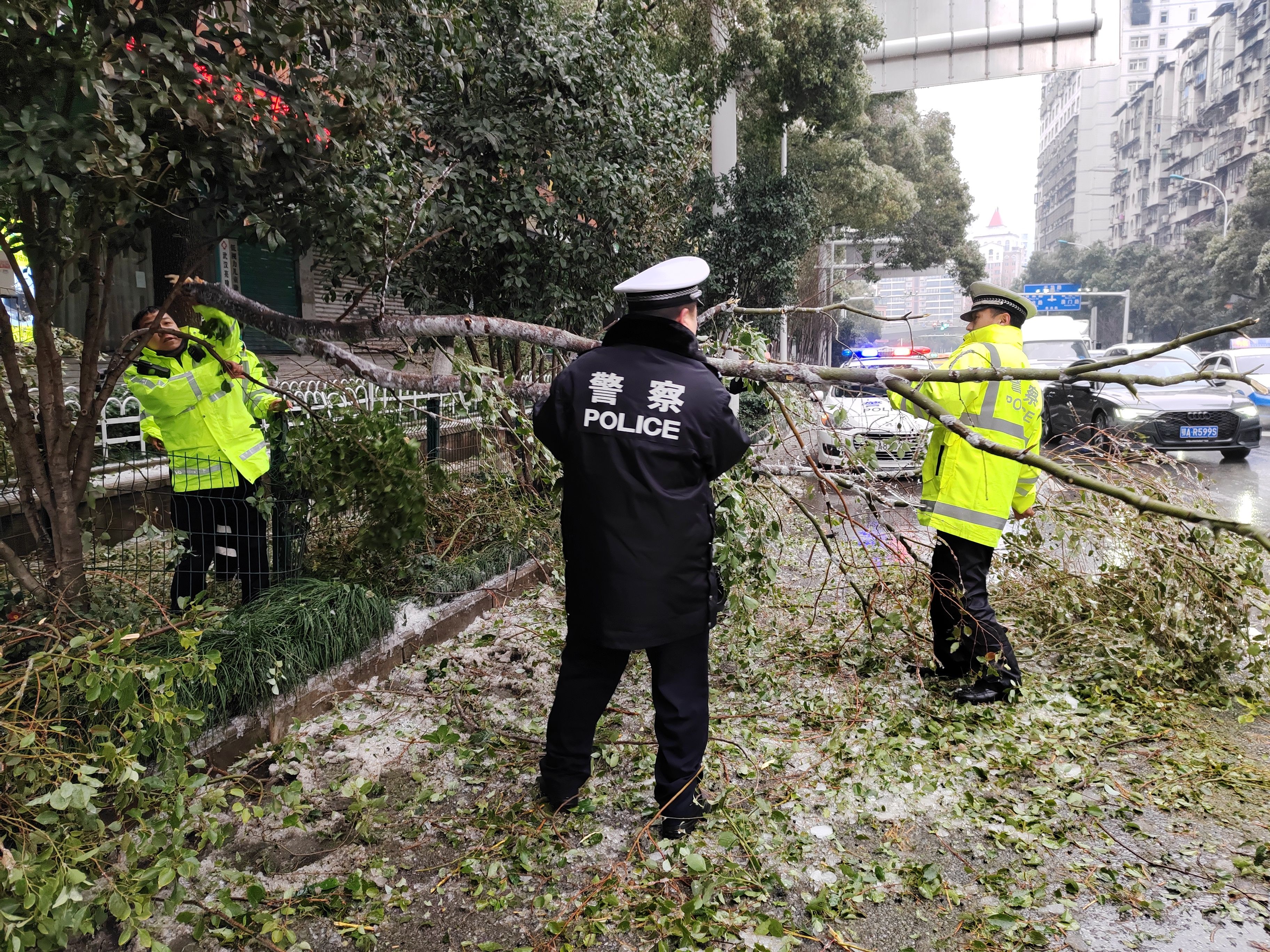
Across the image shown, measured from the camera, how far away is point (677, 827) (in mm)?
3070

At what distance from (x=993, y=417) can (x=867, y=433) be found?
3.33 ft

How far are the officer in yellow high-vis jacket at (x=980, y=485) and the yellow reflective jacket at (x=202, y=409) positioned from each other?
11.0 ft

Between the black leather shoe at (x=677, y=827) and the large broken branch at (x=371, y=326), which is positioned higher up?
the large broken branch at (x=371, y=326)

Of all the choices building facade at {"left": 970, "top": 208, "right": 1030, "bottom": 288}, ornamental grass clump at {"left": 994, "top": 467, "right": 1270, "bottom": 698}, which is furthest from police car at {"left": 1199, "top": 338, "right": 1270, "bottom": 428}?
building facade at {"left": 970, "top": 208, "right": 1030, "bottom": 288}

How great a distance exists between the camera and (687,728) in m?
3.07

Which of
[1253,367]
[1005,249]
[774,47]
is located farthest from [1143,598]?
[1005,249]

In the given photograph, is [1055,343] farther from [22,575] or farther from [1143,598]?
[22,575]

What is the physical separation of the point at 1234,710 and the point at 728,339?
3.26 metres

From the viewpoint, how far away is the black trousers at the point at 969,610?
4172 millimetres

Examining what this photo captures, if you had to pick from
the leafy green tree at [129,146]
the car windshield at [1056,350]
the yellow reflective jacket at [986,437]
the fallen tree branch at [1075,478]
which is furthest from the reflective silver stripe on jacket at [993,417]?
the car windshield at [1056,350]

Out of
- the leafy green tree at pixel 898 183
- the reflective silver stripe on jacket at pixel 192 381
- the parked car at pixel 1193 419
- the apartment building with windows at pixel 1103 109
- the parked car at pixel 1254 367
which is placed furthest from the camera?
the apartment building with windows at pixel 1103 109

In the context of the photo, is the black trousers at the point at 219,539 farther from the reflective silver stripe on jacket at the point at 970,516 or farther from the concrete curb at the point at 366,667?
the reflective silver stripe on jacket at the point at 970,516

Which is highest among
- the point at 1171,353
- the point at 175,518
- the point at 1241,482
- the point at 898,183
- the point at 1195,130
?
the point at 1195,130

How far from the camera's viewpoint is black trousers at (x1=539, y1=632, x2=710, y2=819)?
10.0 feet
